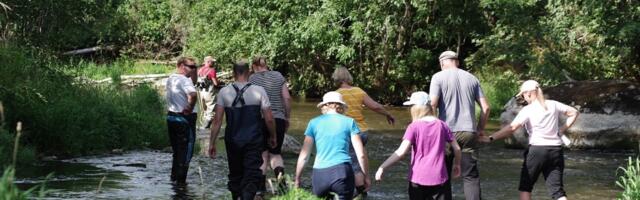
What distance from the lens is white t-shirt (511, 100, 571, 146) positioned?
998 cm

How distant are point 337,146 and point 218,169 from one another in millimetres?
5897

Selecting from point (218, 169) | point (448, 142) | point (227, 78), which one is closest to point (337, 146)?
point (448, 142)

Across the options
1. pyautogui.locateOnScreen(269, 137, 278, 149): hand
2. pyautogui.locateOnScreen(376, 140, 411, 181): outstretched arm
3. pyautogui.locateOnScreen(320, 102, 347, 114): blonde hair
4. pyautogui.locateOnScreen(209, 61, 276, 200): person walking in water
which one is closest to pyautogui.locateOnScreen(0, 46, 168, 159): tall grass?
pyautogui.locateOnScreen(269, 137, 278, 149): hand

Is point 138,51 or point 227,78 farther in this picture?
point 138,51

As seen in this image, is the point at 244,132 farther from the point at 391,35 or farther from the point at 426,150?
the point at 391,35

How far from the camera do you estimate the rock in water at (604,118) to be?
59.2 feet

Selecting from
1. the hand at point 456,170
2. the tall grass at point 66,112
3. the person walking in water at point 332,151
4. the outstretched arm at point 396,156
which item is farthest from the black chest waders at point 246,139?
the tall grass at point 66,112

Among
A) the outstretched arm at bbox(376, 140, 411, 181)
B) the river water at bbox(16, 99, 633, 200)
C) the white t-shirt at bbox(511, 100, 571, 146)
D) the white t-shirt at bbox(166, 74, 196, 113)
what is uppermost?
the white t-shirt at bbox(166, 74, 196, 113)

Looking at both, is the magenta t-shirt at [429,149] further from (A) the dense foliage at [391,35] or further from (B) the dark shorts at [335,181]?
Answer: (A) the dense foliage at [391,35]

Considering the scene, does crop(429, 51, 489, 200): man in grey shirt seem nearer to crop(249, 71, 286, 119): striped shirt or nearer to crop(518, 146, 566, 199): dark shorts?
crop(518, 146, 566, 199): dark shorts

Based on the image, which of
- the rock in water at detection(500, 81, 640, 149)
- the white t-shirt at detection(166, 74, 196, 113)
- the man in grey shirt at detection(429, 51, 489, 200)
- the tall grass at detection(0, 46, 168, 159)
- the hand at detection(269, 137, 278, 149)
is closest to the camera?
the man in grey shirt at detection(429, 51, 489, 200)

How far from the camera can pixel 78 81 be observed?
17.7 metres

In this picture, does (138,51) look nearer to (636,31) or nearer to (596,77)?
(596,77)

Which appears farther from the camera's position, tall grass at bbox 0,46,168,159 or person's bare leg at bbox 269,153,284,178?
tall grass at bbox 0,46,168,159
